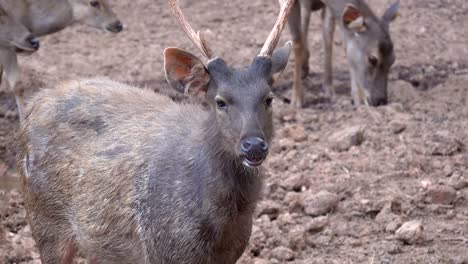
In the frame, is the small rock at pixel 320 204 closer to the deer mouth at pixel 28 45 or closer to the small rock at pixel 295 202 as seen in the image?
the small rock at pixel 295 202

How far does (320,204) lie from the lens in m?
6.97

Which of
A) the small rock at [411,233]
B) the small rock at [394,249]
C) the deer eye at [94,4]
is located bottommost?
the deer eye at [94,4]

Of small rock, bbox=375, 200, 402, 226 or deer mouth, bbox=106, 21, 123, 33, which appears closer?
small rock, bbox=375, 200, 402, 226

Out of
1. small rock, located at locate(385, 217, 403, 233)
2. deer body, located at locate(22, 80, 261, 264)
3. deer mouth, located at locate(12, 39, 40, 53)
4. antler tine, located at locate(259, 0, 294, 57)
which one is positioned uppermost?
antler tine, located at locate(259, 0, 294, 57)

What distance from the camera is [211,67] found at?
5.05 metres

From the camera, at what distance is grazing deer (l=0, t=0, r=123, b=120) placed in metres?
9.83

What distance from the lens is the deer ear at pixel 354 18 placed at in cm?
993

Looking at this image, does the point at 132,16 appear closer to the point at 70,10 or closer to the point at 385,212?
the point at 70,10

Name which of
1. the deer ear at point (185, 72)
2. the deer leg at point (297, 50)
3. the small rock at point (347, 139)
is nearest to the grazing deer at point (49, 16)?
the deer leg at point (297, 50)

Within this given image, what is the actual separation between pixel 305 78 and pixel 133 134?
577cm

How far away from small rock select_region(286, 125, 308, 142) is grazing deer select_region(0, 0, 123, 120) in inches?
113

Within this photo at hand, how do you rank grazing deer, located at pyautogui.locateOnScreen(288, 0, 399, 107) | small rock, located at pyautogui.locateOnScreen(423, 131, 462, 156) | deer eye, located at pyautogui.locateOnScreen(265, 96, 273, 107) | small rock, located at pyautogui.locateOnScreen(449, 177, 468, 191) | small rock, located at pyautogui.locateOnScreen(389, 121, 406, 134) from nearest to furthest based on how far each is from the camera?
deer eye, located at pyautogui.locateOnScreen(265, 96, 273, 107) → small rock, located at pyautogui.locateOnScreen(449, 177, 468, 191) → small rock, located at pyautogui.locateOnScreen(423, 131, 462, 156) → small rock, located at pyautogui.locateOnScreen(389, 121, 406, 134) → grazing deer, located at pyautogui.locateOnScreen(288, 0, 399, 107)

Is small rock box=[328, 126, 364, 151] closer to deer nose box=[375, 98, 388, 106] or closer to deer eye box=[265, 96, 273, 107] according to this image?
deer nose box=[375, 98, 388, 106]

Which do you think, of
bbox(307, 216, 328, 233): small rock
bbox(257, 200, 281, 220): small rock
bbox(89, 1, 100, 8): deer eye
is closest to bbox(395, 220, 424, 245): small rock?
bbox(307, 216, 328, 233): small rock
